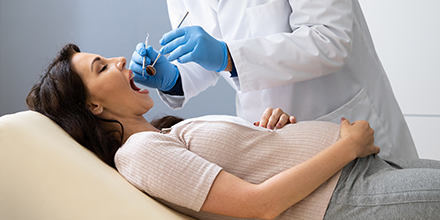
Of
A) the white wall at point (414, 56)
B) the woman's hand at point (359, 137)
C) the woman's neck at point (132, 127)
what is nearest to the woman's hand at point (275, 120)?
the woman's hand at point (359, 137)

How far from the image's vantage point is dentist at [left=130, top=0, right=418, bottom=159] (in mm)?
1133

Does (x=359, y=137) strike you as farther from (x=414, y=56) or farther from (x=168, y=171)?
(x=414, y=56)

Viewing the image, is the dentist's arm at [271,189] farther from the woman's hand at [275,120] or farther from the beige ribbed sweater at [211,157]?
the woman's hand at [275,120]

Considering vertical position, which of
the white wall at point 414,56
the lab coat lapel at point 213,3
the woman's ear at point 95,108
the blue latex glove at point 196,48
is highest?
the lab coat lapel at point 213,3

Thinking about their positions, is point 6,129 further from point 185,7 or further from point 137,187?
point 185,7

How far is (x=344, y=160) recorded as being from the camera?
892 millimetres

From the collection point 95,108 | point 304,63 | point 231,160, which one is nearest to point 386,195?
point 231,160

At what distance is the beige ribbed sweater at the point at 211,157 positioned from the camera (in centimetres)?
81

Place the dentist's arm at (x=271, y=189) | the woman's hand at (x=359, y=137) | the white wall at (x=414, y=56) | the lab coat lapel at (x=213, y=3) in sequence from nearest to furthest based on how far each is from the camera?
the dentist's arm at (x=271, y=189)
the woman's hand at (x=359, y=137)
the lab coat lapel at (x=213, y=3)
the white wall at (x=414, y=56)

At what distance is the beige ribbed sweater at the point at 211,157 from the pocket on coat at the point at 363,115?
29 cm

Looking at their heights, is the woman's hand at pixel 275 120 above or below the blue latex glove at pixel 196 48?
below

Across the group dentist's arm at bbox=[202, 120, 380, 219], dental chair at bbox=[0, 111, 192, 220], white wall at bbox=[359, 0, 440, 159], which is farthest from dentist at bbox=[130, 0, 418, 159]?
white wall at bbox=[359, 0, 440, 159]

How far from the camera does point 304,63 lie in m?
1.13

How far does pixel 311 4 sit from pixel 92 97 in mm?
868
